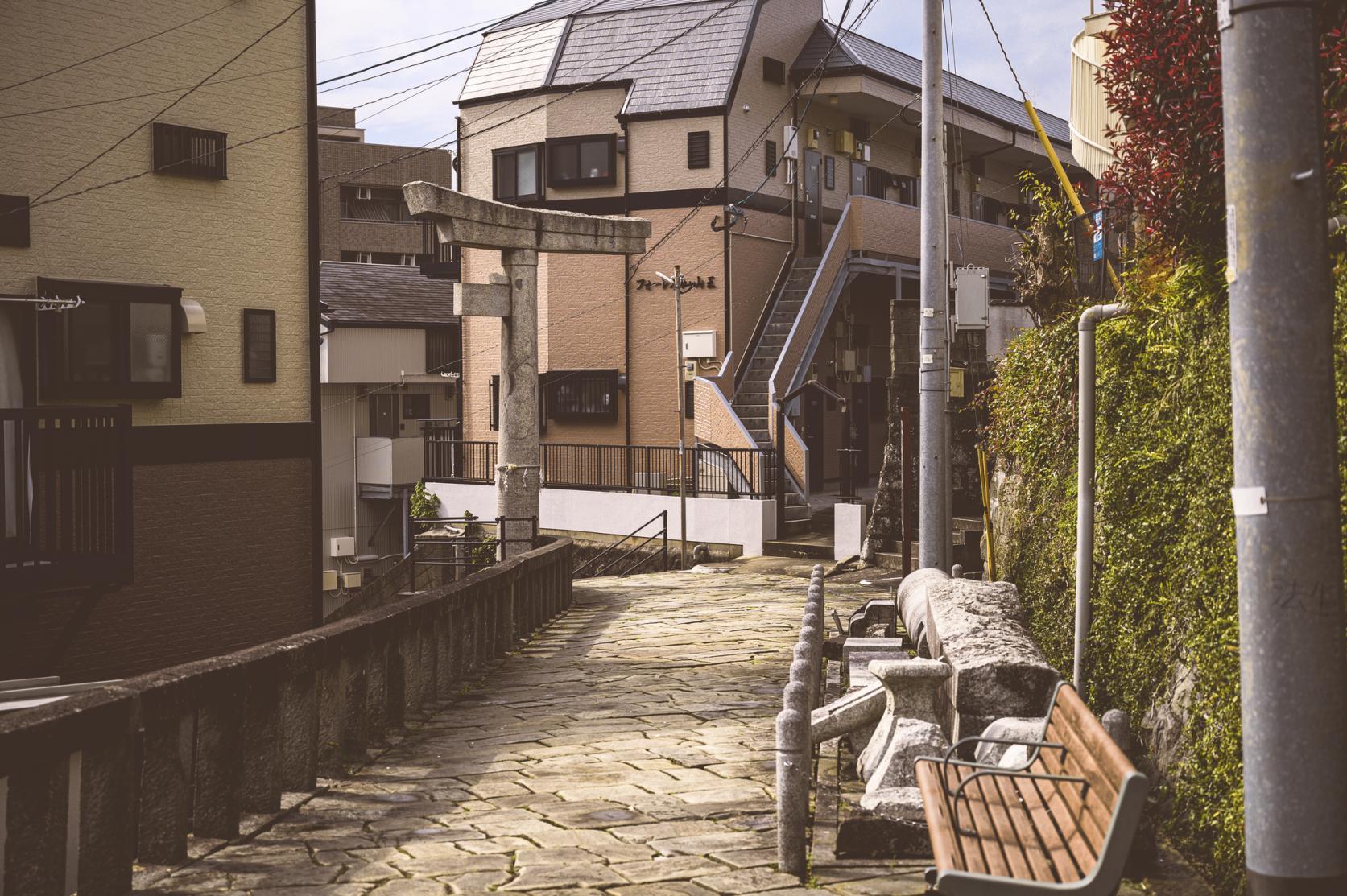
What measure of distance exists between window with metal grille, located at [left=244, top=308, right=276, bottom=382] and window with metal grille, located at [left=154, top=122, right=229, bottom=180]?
2172mm

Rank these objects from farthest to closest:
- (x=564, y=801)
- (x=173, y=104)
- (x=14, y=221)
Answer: (x=173, y=104), (x=14, y=221), (x=564, y=801)

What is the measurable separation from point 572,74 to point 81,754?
2767 cm

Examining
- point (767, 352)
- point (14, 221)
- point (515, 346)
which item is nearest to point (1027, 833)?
point (515, 346)

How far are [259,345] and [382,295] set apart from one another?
63.5 ft

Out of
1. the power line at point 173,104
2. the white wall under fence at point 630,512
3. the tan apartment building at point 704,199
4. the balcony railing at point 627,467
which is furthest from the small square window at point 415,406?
the power line at point 173,104

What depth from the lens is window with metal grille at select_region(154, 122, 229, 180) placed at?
17.4 meters

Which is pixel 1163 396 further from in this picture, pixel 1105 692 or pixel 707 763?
pixel 707 763

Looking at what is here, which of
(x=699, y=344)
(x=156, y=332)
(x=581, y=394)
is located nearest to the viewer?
(x=156, y=332)

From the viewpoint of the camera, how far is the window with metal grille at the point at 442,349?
37000 millimetres

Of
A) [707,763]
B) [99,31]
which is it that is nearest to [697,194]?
[99,31]

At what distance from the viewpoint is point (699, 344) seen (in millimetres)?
27312

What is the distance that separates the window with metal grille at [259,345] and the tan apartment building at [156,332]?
0.03 meters

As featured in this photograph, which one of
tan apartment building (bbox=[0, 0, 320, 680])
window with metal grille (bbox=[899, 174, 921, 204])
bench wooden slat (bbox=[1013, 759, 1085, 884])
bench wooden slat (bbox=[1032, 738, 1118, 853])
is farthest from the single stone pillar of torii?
window with metal grille (bbox=[899, 174, 921, 204])

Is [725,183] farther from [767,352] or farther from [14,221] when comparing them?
[14,221]
